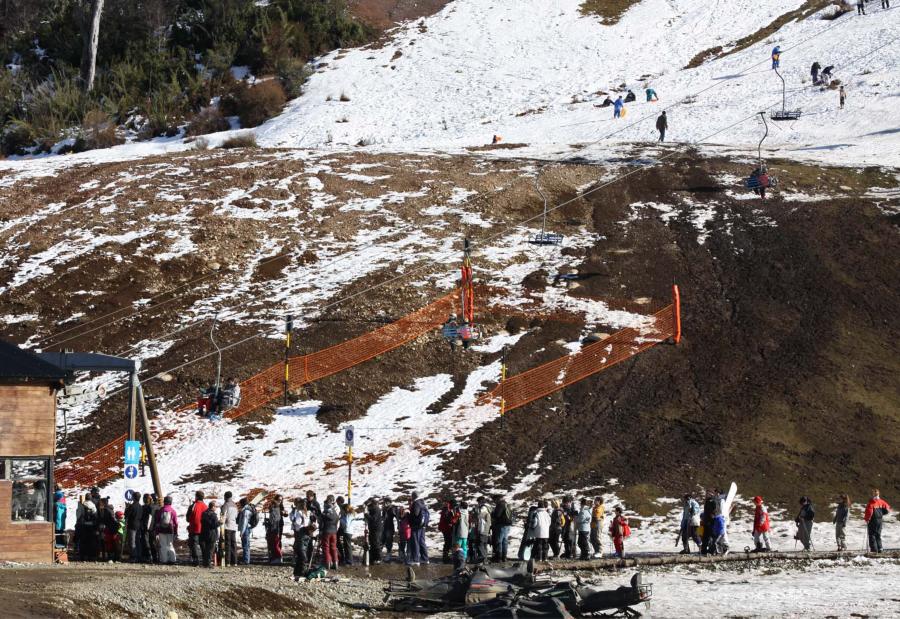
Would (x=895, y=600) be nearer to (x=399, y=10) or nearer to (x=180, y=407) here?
(x=180, y=407)

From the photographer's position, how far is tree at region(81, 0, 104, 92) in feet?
235

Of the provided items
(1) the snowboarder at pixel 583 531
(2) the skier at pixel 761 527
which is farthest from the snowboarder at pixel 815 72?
(1) the snowboarder at pixel 583 531

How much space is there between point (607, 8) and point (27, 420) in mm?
68076

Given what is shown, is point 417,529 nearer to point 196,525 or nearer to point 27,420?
point 196,525

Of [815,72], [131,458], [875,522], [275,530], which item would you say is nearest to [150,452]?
[131,458]

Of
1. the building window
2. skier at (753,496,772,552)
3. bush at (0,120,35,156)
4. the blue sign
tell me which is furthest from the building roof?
bush at (0,120,35,156)

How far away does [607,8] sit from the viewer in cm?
8312

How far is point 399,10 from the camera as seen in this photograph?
84.8 meters

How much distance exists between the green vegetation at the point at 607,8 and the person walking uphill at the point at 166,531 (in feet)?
209

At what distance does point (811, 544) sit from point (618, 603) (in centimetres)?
907

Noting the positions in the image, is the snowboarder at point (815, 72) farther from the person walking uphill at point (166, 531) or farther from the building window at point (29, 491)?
the building window at point (29, 491)

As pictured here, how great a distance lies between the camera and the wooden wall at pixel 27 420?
72.7ft

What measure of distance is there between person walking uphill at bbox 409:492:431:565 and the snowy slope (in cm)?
3710

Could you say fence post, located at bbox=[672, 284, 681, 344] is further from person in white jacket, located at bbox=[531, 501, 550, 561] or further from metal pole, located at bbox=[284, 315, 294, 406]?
person in white jacket, located at bbox=[531, 501, 550, 561]
